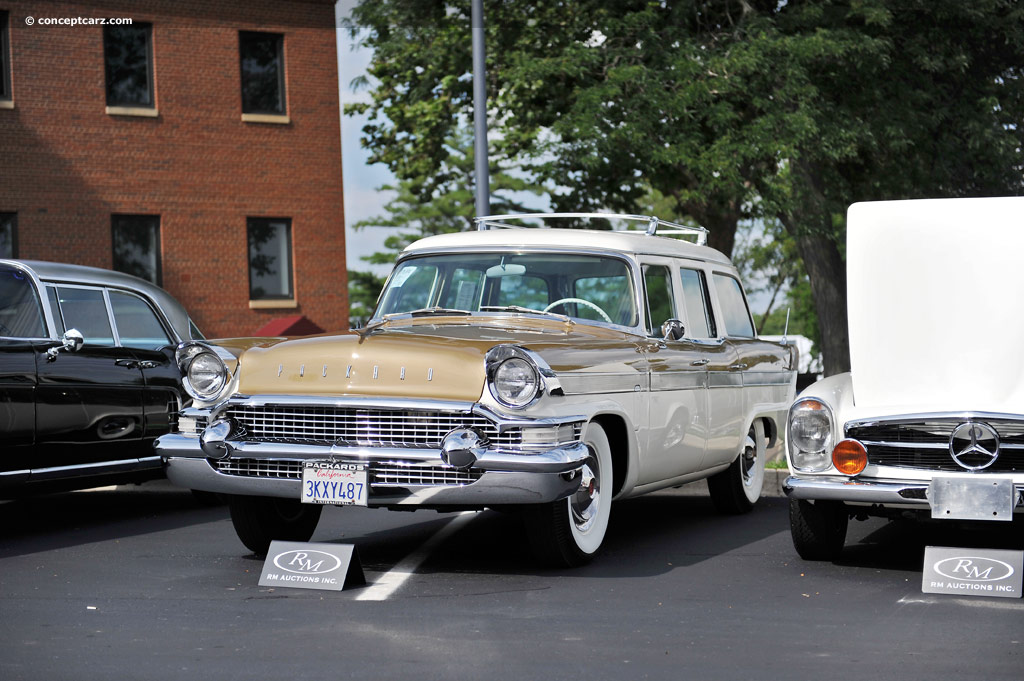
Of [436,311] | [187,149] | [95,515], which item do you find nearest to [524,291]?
[436,311]

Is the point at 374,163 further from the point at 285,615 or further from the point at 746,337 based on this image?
the point at 285,615

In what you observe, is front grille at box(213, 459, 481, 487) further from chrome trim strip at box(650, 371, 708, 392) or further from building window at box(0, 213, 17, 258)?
building window at box(0, 213, 17, 258)

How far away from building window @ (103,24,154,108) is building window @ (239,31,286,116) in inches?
73.8

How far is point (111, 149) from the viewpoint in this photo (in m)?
24.8

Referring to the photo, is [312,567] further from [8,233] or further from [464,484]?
[8,233]

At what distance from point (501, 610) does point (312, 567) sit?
1155mm

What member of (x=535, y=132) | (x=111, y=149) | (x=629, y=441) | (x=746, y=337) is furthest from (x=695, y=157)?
(x=111, y=149)

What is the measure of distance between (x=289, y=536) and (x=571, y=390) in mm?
2124

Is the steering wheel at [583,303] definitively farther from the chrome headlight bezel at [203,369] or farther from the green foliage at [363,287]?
the green foliage at [363,287]

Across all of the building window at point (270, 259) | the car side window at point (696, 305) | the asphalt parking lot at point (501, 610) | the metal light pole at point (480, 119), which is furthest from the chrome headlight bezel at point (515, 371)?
the building window at point (270, 259)

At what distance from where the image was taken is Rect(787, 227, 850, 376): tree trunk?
68.5 ft

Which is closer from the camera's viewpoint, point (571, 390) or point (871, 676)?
point (871, 676)

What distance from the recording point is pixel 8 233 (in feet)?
79.1

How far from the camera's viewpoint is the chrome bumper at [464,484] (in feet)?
21.9
